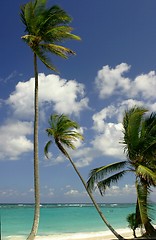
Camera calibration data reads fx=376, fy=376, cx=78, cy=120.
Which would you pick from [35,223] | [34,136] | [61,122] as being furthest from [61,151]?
[35,223]

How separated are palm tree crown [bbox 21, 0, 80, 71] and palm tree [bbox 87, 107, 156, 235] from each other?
4044 mm

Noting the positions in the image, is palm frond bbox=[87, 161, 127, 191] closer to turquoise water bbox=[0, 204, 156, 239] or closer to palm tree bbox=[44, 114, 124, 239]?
palm tree bbox=[44, 114, 124, 239]

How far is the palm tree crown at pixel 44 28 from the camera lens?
1538 centimetres

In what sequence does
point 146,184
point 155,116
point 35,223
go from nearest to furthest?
point 35,223 < point 146,184 < point 155,116

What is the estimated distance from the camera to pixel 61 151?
17938 mm

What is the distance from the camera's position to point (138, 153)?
1612 cm

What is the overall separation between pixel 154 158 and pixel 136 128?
4.94 feet

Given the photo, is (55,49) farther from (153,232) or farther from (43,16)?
(153,232)

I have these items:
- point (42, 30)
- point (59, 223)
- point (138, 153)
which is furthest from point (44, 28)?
point (59, 223)

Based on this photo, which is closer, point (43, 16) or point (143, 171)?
point (143, 171)

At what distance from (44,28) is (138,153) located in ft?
21.7

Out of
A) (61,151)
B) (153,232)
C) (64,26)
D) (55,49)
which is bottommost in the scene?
(153,232)

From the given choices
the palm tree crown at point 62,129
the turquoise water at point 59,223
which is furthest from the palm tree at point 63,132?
the turquoise water at point 59,223

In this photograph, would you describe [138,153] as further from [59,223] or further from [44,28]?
[59,223]
